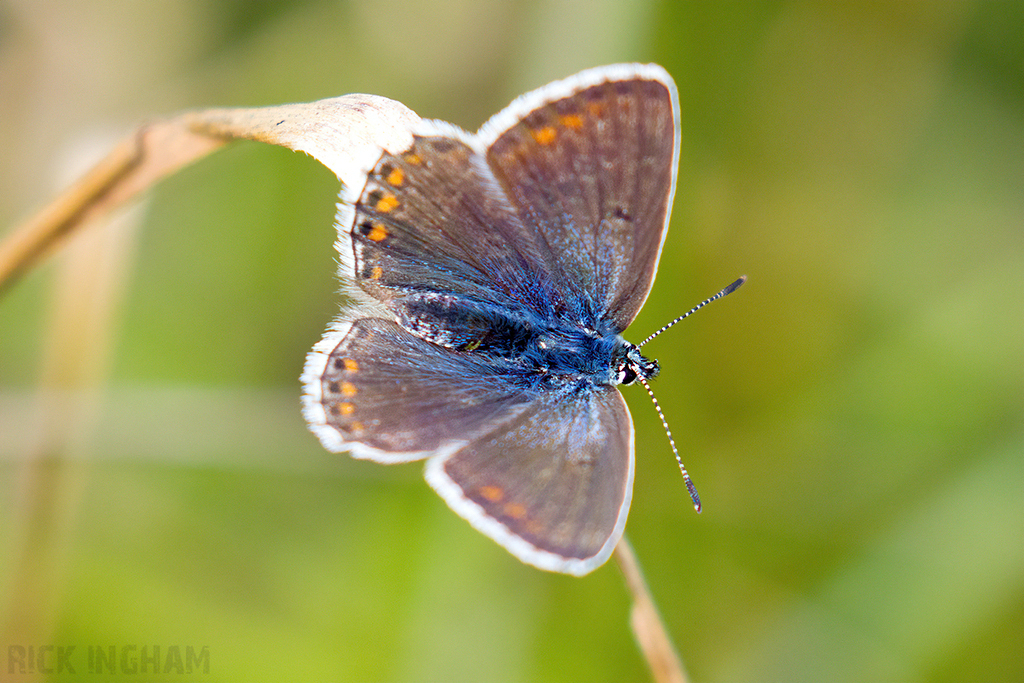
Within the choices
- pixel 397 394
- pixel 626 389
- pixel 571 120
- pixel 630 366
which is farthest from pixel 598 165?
pixel 626 389

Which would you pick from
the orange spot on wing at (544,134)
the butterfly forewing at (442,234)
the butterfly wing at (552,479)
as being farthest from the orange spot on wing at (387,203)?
the butterfly wing at (552,479)

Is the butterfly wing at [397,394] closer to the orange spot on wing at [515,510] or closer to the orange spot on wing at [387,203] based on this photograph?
the orange spot on wing at [515,510]

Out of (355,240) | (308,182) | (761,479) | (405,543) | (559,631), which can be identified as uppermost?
(308,182)

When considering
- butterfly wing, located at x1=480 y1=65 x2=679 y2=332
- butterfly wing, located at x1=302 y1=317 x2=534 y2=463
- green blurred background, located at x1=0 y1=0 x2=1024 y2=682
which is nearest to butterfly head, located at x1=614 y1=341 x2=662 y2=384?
butterfly wing, located at x1=480 y1=65 x2=679 y2=332

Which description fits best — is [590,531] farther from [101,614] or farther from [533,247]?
[101,614]

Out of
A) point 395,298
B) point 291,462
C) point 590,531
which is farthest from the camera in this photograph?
point 291,462

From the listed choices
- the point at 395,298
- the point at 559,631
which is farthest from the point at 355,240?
the point at 559,631

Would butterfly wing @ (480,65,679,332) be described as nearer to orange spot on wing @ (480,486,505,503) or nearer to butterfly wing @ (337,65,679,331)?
butterfly wing @ (337,65,679,331)
